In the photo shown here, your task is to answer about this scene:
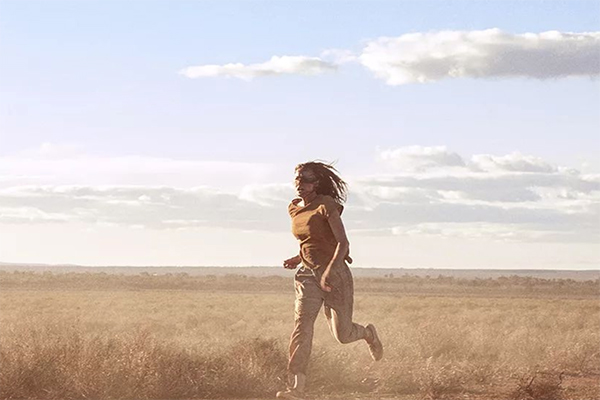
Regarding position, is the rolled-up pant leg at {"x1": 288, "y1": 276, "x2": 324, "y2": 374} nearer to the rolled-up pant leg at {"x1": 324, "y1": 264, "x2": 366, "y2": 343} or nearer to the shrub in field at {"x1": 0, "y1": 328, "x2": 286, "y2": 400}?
the rolled-up pant leg at {"x1": 324, "y1": 264, "x2": 366, "y2": 343}

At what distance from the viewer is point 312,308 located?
9.68 meters

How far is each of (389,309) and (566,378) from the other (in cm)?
2139

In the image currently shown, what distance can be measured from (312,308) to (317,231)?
73 centimetres

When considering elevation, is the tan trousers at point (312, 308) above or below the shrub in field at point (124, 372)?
above

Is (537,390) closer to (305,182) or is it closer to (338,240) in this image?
(338,240)

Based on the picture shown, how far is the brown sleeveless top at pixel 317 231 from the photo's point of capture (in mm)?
9562

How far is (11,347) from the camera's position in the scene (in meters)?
11.4

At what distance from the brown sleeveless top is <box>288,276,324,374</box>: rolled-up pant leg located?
0.20m

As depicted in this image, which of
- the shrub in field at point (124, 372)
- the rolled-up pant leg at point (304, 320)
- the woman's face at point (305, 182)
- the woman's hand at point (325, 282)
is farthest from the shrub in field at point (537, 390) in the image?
the woman's face at point (305, 182)

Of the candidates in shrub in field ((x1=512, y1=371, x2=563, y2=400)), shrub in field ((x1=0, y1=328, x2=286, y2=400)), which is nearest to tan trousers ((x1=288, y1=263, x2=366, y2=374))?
shrub in field ((x1=0, y1=328, x2=286, y2=400))

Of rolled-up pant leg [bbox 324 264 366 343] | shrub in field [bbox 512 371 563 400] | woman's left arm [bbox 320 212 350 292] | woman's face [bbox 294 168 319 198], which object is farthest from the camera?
shrub in field [bbox 512 371 563 400]

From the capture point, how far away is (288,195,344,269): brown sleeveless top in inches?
376

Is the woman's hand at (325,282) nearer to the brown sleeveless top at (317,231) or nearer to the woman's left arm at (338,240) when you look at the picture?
the woman's left arm at (338,240)

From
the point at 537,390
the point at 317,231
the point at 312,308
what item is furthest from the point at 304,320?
the point at 537,390
